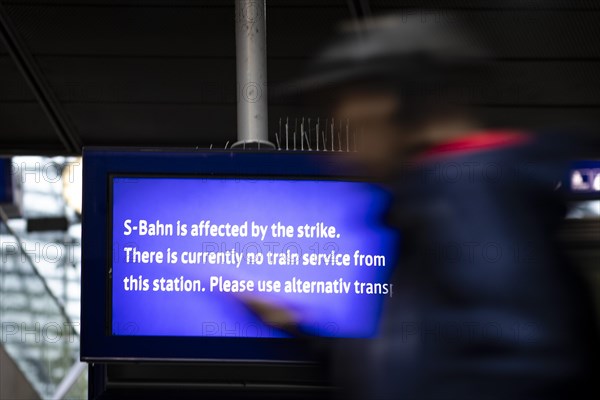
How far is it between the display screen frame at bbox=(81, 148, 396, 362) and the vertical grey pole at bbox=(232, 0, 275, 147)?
0.83 meters

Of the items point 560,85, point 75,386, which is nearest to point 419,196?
point 560,85

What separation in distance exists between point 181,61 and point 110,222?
3339 mm

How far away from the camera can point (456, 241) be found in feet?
7.68

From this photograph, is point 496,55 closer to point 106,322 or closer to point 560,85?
point 560,85

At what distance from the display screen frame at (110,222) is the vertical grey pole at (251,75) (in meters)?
0.83

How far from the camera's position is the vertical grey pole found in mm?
5750

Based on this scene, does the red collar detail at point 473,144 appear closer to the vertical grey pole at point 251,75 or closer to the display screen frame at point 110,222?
the display screen frame at point 110,222

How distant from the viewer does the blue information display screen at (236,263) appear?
4543 millimetres

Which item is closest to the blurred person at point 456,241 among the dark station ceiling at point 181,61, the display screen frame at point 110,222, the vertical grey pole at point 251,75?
the display screen frame at point 110,222

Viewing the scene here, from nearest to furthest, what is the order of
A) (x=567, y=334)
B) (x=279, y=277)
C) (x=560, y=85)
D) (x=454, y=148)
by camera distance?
(x=567, y=334) → (x=454, y=148) → (x=279, y=277) → (x=560, y=85)

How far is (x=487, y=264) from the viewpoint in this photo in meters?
2.30

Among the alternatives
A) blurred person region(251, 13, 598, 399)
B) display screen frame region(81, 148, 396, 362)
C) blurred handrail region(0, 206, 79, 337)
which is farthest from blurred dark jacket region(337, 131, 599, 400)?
blurred handrail region(0, 206, 79, 337)

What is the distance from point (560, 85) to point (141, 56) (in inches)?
111

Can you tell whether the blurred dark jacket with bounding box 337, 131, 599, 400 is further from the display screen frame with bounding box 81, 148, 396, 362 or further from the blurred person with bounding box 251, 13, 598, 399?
the display screen frame with bounding box 81, 148, 396, 362
